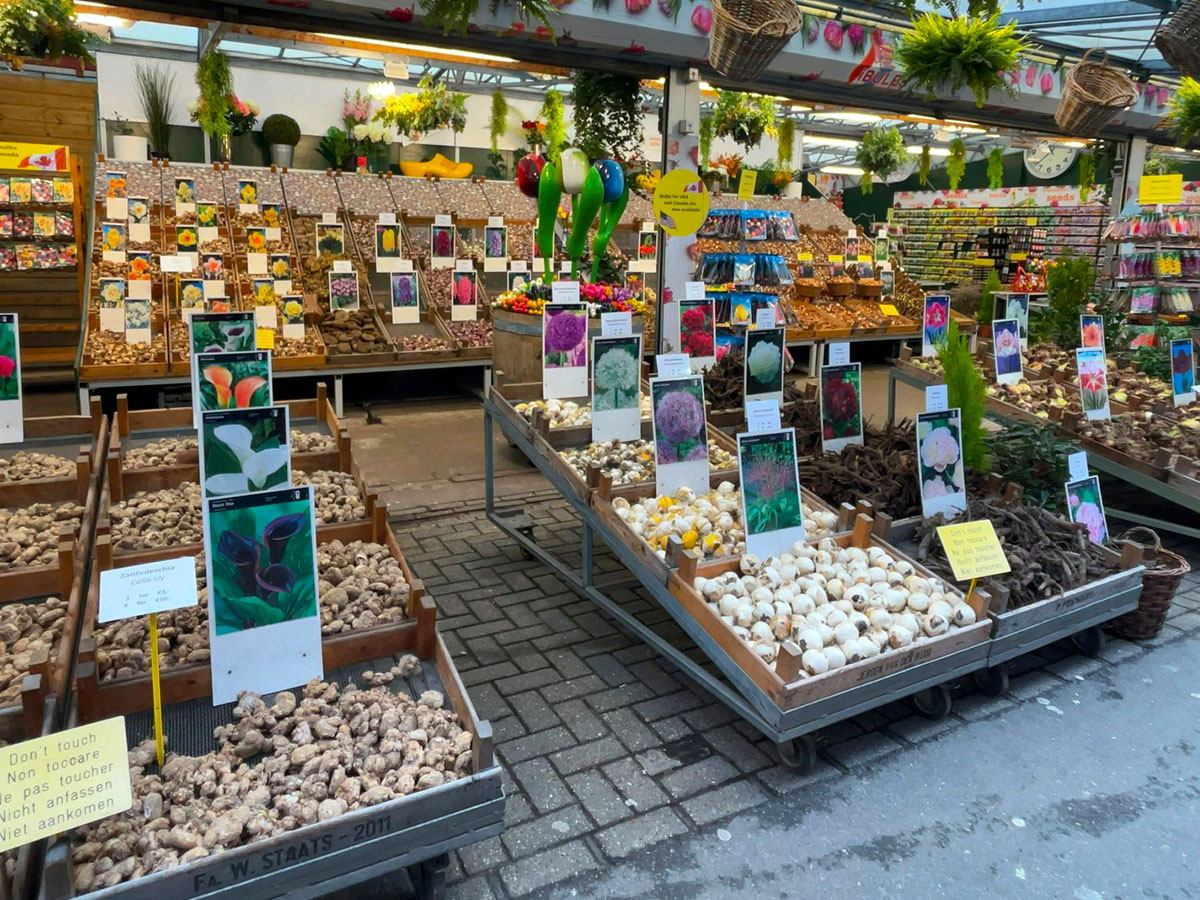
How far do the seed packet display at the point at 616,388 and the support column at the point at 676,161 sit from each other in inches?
110

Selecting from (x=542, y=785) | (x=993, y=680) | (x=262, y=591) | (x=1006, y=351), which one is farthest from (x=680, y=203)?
(x=262, y=591)

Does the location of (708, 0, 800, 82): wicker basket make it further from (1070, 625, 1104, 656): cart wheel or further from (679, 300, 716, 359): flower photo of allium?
(1070, 625, 1104, 656): cart wheel

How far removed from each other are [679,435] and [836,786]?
148 centimetres

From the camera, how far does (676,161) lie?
20.6 feet

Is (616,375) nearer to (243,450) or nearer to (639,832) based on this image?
(243,450)

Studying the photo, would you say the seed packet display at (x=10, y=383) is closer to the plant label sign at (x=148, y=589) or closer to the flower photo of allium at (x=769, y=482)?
the plant label sign at (x=148, y=589)

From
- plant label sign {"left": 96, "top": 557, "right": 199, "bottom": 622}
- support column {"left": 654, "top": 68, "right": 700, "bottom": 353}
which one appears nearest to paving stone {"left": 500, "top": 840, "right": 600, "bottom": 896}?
plant label sign {"left": 96, "top": 557, "right": 199, "bottom": 622}

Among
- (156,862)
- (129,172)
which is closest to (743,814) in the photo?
(156,862)

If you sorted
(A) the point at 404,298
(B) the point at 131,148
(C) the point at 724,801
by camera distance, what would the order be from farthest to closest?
(B) the point at 131,148
(A) the point at 404,298
(C) the point at 724,801

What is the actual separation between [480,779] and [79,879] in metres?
0.76

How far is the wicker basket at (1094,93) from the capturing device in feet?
16.5

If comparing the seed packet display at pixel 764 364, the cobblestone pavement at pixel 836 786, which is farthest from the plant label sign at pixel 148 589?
the seed packet display at pixel 764 364

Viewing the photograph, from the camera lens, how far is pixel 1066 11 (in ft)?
21.5

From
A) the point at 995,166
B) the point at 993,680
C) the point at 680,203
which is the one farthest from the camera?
the point at 995,166
